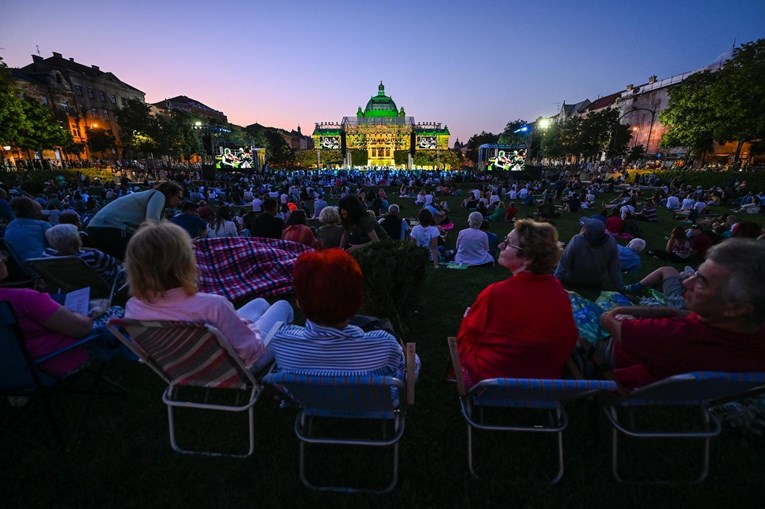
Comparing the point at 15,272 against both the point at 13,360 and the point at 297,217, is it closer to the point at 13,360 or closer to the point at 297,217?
the point at 13,360

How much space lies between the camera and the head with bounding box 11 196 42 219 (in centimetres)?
435

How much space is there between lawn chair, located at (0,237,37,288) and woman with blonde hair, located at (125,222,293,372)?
3.54m

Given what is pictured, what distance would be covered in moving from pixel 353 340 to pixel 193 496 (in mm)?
1494

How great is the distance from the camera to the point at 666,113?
34938 mm

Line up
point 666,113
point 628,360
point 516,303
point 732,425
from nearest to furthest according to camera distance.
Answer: point 516,303
point 628,360
point 732,425
point 666,113

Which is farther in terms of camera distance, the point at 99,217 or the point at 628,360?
the point at 99,217

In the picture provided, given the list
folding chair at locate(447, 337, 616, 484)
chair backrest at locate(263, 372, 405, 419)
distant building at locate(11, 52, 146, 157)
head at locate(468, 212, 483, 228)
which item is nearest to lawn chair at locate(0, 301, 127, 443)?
chair backrest at locate(263, 372, 405, 419)

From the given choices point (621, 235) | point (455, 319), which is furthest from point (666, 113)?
point (455, 319)

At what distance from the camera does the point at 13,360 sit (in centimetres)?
211

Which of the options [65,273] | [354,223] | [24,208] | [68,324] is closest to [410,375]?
[68,324]

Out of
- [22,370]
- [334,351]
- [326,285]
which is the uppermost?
[326,285]

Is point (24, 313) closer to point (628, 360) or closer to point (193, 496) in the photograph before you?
point (193, 496)

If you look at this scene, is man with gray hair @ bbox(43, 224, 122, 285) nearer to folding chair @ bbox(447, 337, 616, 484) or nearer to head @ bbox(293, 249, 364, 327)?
head @ bbox(293, 249, 364, 327)

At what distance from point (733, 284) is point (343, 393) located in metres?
2.11
